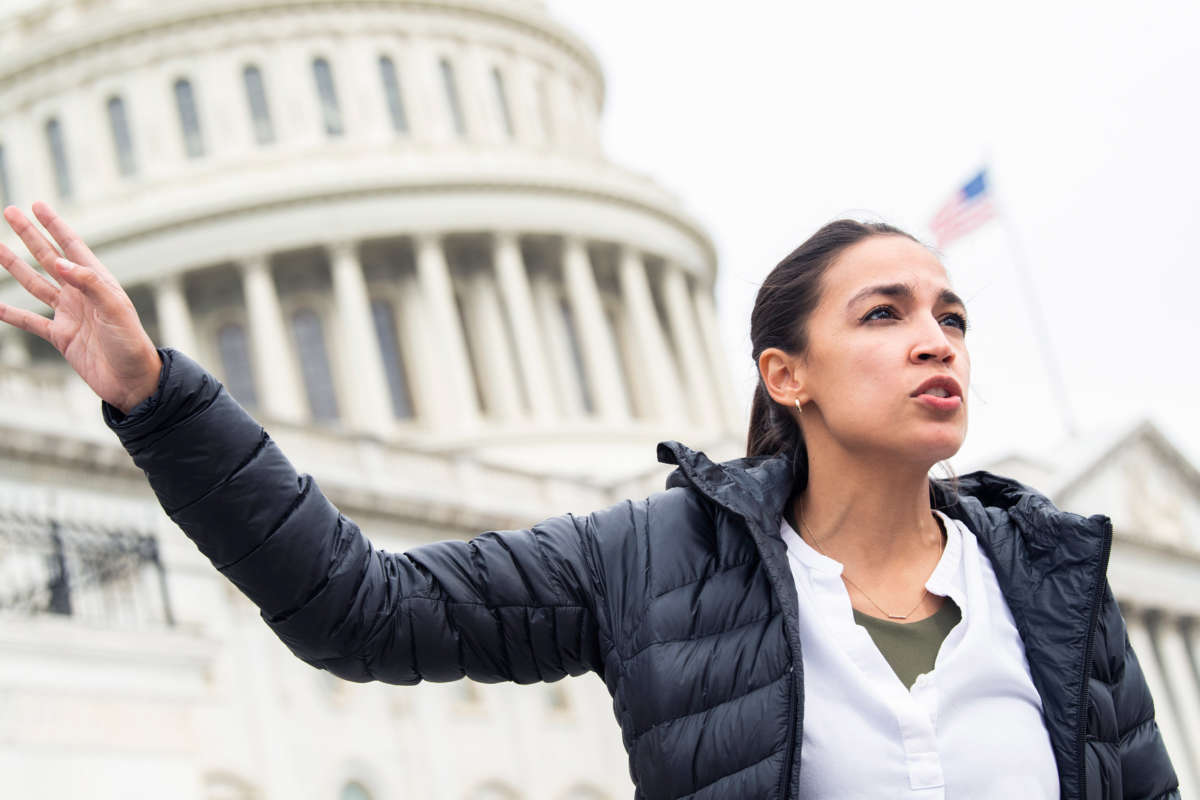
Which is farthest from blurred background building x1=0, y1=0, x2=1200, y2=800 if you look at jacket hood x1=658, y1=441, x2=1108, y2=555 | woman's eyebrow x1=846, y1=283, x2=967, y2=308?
woman's eyebrow x1=846, y1=283, x2=967, y2=308

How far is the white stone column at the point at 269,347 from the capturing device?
4606cm

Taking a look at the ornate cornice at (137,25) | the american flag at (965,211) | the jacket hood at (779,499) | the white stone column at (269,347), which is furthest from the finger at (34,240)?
the ornate cornice at (137,25)

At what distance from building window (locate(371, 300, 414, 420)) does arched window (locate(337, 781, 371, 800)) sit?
→ 26.0 metres

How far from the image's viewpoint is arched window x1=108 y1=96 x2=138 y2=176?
51469 mm

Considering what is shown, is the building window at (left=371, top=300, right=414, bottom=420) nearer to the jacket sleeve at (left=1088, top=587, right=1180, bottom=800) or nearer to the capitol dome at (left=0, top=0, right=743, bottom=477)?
the capitol dome at (left=0, top=0, right=743, bottom=477)

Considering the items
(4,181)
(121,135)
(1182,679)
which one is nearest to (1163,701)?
(1182,679)

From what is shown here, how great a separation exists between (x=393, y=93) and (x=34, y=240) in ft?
173

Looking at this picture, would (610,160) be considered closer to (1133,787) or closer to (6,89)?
(6,89)

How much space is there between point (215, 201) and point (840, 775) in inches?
1875

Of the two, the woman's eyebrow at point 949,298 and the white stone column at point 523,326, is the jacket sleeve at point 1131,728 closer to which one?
the woman's eyebrow at point 949,298

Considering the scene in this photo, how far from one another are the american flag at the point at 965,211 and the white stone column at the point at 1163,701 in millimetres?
9863

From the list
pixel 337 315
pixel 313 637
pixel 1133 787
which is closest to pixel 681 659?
pixel 313 637

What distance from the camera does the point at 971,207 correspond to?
39.8m

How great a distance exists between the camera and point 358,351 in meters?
47.1
